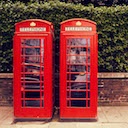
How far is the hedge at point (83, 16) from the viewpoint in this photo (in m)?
8.73

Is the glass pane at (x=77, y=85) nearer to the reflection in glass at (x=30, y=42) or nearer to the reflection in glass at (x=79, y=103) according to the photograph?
the reflection in glass at (x=79, y=103)

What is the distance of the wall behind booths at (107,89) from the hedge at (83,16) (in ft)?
1.26

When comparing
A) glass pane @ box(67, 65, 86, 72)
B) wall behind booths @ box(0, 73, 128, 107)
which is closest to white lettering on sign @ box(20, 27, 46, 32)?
glass pane @ box(67, 65, 86, 72)

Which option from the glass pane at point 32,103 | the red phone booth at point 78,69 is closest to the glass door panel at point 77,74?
the red phone booth at point 78,69

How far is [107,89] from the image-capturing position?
8.80 metres

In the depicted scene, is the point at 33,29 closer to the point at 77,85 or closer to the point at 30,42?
the point at 30,42

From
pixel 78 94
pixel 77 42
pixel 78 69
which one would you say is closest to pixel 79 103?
pixel 78 94

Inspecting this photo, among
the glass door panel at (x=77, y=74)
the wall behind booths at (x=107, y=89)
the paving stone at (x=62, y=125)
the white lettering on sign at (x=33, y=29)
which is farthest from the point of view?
the wall behind booths at (x=107, y=89)

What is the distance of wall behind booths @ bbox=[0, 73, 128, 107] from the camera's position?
8703 millimetres

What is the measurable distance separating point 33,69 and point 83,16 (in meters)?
2.82

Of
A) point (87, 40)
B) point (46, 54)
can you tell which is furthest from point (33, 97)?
point (87, 40)

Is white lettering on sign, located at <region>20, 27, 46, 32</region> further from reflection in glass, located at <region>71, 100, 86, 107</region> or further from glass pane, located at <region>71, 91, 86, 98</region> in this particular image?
reflection in glass, located at <region>71, 100, 86, 107</region>

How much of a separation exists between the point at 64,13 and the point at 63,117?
3462 millimetres

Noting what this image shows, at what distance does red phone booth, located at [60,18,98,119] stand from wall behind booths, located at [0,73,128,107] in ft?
5.50
